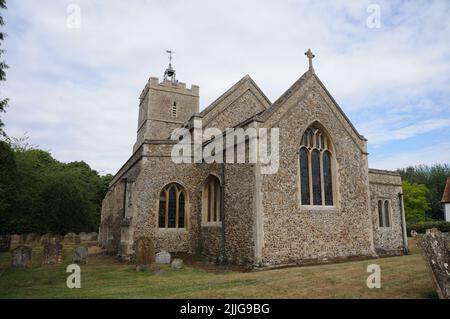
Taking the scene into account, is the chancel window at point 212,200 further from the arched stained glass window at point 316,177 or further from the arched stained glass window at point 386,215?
the arched stained glass window at point 386,215

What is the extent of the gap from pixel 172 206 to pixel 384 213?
37.4 feet

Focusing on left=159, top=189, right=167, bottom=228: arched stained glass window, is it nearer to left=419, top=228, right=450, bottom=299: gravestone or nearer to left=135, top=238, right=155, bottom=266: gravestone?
left=135, top=238, right=155, bottom=266: gravestone

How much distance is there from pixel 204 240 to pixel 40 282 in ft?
23.2

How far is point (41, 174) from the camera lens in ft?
104

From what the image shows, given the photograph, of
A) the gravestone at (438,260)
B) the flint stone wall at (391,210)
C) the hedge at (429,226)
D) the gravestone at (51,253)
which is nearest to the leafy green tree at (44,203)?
the gravestone at (51,253)

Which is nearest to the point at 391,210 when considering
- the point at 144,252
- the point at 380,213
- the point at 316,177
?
the point at 380,213

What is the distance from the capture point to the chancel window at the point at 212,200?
1473 centimetres

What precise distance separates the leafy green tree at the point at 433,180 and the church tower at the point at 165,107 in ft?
123

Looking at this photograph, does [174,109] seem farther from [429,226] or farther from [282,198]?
[429,226]

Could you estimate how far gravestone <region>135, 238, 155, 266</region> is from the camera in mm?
12172

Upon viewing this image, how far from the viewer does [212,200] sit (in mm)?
15242

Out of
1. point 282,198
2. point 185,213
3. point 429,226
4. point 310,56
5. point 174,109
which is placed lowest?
point 429,226
